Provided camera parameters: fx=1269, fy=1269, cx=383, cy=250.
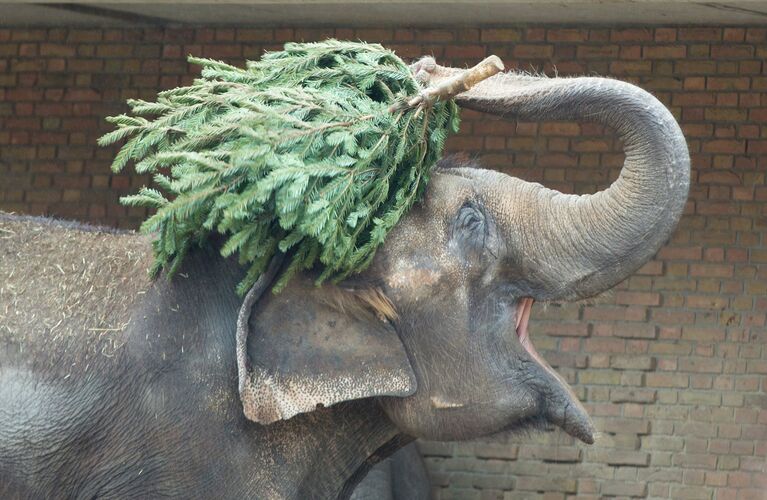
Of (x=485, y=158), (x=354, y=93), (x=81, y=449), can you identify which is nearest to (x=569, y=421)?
(x=354, y=93)

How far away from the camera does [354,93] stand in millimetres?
4113

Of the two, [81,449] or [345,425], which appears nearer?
[81,449]

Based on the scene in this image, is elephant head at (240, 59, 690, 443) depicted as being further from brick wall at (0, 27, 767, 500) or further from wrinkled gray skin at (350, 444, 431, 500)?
brick wall at (0, 27, 767, 500)

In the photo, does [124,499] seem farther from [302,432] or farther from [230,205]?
[230,205]

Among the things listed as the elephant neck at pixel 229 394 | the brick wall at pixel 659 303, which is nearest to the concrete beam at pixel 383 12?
the brick wall at pixel 659 303

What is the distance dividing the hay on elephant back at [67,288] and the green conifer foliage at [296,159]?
0.15 meters

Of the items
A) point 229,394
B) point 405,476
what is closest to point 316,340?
point 229,394

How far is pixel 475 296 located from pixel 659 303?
15.1 ft

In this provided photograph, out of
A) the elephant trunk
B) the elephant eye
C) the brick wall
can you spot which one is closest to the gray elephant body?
the elephant eye

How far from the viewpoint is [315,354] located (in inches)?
154

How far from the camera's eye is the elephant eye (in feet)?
13.3

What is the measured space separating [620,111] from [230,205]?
1.23 metres

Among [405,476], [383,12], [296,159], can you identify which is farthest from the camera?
[383,12]

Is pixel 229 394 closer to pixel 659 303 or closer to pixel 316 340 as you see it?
pixel 316 340
